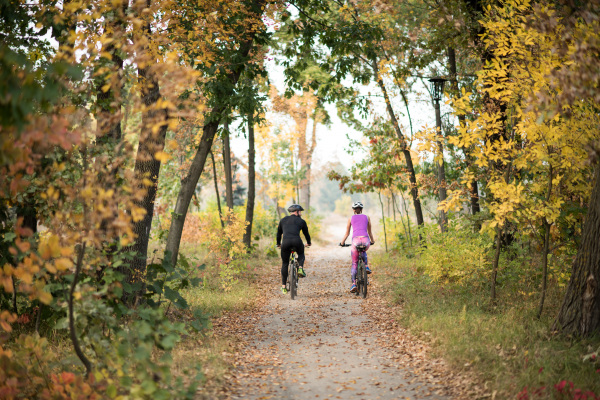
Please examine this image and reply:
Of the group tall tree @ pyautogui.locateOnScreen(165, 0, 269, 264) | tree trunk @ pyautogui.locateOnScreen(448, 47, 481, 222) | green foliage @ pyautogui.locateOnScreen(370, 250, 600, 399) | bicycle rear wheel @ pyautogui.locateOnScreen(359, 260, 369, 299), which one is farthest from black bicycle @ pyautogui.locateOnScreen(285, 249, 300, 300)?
tree trunk @ pyautogui.locateOnScreen(448, 47, 481, 222)

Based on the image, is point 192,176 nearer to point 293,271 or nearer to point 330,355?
point 293,271

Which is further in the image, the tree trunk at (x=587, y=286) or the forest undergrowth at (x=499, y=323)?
the tree trunk at (x=587, y=286)

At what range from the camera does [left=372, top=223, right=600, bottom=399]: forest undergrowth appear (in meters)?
5.08

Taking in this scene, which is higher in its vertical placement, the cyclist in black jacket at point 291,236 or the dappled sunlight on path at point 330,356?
the cyclist in black jacket at point 291,236

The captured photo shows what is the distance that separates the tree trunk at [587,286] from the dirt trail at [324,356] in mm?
1901

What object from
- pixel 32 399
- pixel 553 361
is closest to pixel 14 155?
pixel 32 399

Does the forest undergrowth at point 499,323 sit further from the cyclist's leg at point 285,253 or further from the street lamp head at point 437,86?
the street lamp head at point 437,86

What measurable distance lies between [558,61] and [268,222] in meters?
19.4

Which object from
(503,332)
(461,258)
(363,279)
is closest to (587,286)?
(503,332)

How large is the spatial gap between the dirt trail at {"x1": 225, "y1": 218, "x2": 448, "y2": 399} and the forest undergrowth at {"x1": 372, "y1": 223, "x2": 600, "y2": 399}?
502 millimetres

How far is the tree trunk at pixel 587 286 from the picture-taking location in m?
6.13

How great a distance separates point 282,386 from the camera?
5.73m

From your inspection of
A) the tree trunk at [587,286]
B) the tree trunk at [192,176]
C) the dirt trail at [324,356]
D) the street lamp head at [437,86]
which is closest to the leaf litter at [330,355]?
the dirt trail at [324,356]

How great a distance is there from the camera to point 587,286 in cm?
618
